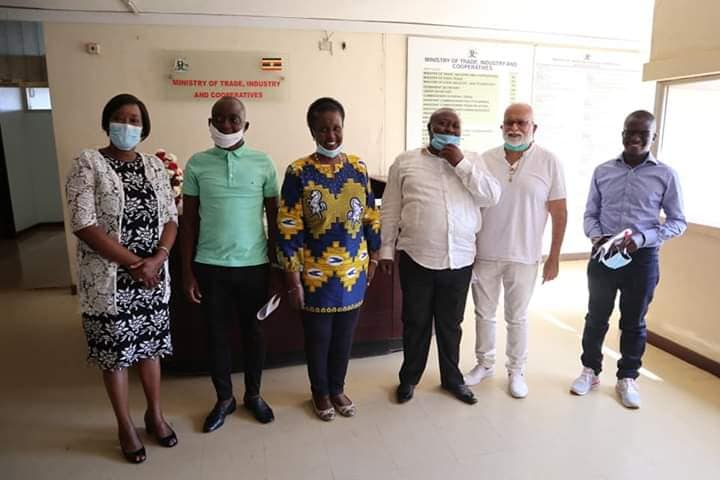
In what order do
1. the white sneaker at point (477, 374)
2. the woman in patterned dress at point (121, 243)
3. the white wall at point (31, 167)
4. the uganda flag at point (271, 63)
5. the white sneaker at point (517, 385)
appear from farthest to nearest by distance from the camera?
1. the white wall at point (31, 167)
2. the uganda flag at point (271, 63)
3. the white sneaker at point (477, 374)
4. the white sneaker at point (517, 385)
5. the woman in patterned dress at point (121, 243)

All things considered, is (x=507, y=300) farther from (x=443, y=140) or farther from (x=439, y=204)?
(x=443, y=140)

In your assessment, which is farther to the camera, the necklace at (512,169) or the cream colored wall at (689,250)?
the cream colored wall at (689,250)

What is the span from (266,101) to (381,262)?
2.70m

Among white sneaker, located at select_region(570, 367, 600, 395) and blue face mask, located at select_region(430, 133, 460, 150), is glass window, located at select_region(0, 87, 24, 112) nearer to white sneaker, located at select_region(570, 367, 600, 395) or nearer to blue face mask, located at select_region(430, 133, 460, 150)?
blue face mask, located at select_region(430, 133, 460, 150)

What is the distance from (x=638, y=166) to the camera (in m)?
2.42

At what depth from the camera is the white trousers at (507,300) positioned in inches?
98.6

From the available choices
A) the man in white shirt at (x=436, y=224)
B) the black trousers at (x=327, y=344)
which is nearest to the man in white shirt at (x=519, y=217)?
the man in white shirt at (x=436, y=224)

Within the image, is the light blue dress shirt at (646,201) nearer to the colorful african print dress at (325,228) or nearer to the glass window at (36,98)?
the colorful african print dress at (325,228)

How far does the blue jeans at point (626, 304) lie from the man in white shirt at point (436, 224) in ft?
2.37

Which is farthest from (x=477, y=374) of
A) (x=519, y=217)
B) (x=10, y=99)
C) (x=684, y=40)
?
(x=10, y=99)

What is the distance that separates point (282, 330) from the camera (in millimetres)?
2928

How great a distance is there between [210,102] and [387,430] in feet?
11.0

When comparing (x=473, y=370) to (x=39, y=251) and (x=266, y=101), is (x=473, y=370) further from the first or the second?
(x=39, y=251)

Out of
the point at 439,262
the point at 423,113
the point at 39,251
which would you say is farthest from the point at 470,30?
the point at 39,251
